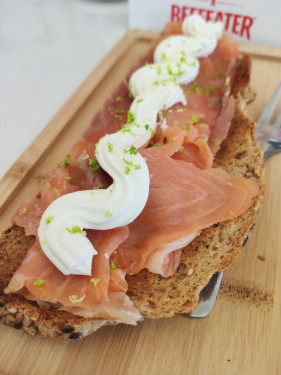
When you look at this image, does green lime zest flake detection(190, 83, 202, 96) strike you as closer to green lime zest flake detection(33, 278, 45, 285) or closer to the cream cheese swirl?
the cream cheese swirl

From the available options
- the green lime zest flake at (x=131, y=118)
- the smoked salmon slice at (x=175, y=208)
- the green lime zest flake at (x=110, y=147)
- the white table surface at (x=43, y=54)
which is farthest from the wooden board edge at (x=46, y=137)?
the smoked salmon slice at (x=175, y=208)

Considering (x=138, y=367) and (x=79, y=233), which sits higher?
(x=79, y=233)

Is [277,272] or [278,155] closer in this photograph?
[277,272]

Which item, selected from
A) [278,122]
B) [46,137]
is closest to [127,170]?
[46,137]

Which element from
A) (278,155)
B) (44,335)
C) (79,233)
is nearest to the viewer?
(79,233)

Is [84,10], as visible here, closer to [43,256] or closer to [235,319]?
[43,256]

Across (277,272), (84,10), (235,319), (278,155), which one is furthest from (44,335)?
(84,10)
